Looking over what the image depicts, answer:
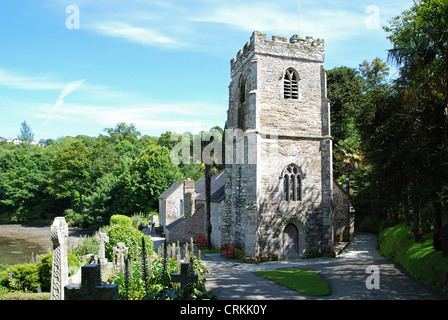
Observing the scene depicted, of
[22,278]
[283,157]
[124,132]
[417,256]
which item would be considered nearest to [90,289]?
[22,278]

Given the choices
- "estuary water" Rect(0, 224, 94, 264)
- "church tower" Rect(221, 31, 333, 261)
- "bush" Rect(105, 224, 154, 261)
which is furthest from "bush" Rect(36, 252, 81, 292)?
"church tower" Rect(221, 31, 333, 261)

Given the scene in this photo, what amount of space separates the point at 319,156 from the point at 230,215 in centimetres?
715

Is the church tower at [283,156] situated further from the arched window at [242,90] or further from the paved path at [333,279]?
the paved path at [333,279]

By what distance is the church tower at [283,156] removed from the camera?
20344 millimetres

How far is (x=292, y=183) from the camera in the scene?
69.9ft

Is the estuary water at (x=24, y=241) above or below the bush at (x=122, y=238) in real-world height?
below

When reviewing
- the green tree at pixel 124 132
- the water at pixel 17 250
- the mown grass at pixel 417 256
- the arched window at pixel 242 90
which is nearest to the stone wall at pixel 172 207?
the water at pixel 17 250

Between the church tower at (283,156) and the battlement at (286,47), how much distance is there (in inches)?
2.3

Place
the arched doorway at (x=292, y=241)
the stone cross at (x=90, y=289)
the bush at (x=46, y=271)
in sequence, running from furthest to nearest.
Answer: the arched doorway at (x=292, y=241) < the bush at (x=46, y=271) < the stone cross at (x=90, y=289)

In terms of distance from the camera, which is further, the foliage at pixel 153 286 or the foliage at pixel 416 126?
the foliage at pixel 416 126

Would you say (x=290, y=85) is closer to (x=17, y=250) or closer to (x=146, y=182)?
(x=146, y=182)

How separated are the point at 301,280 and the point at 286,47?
45.9ft
